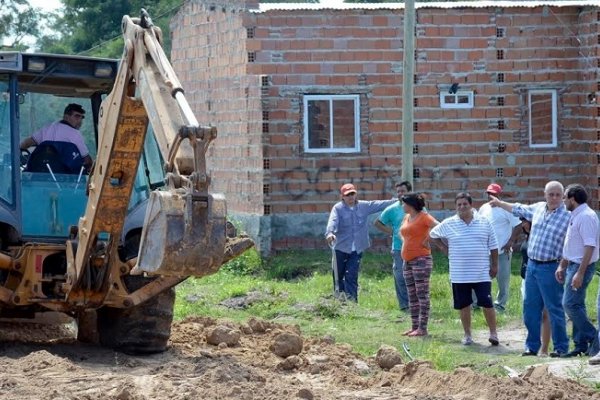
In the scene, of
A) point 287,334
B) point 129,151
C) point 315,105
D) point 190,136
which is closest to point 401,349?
point 287,334

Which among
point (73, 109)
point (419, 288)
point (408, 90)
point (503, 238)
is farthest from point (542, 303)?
point (408, 90)

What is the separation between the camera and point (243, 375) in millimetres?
11281

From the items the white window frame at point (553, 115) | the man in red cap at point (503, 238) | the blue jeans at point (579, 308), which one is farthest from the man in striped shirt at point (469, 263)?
the white window frame at point (553, 115)

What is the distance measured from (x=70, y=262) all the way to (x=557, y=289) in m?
4.78

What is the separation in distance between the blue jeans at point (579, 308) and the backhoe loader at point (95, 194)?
3.25 m

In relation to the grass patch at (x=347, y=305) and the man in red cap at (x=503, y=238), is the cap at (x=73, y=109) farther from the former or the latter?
the man in red cap at (x=503, y=238)

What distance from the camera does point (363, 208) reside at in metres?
19.2

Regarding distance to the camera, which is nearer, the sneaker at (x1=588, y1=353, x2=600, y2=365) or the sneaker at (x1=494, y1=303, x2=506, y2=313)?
the sneaker at (x1=588, y1=353, x2=600, y2=365)

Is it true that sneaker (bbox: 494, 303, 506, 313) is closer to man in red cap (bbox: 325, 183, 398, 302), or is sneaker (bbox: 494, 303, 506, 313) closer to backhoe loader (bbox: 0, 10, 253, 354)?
man in red cap (bbox: 325, 183, 398, 302)

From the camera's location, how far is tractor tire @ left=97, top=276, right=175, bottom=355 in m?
A: 13.2

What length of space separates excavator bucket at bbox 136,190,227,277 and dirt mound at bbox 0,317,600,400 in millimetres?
968

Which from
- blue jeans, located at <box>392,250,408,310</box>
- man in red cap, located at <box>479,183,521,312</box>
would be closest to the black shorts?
man in red cap, located at <box>479,183,521,312</box>

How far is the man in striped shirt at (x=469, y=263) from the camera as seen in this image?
1527 cm

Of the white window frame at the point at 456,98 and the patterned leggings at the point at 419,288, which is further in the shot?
the white window frame at the point at 456,98
